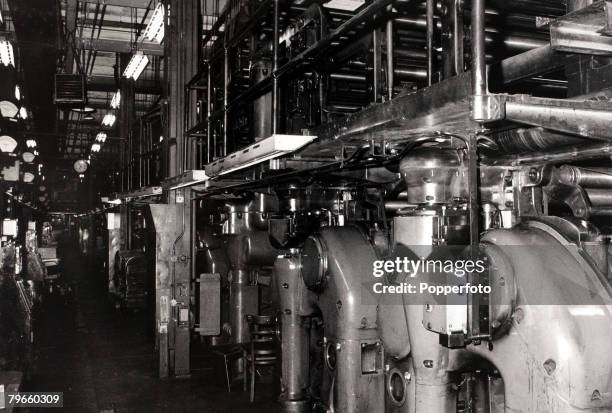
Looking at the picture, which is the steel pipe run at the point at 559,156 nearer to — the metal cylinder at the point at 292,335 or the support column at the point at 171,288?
the metal cylinder at the point at 292,335

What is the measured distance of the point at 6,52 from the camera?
23.4 feet

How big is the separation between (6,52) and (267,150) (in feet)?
18.3

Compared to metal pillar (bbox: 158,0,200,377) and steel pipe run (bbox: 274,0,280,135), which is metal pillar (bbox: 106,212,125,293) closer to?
metal pillar (bbox: 158,0,200,377)

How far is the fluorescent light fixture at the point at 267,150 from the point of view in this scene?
3186 millimetres

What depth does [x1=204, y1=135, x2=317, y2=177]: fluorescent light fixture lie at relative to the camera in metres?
3.19

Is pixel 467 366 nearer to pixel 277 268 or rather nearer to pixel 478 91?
pixel 478 91

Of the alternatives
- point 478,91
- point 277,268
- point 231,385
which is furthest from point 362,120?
point 231,385

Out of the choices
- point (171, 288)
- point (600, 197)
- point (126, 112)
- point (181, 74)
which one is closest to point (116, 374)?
point (171, 288)

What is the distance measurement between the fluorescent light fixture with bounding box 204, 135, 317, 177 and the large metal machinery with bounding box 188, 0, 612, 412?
0.24m

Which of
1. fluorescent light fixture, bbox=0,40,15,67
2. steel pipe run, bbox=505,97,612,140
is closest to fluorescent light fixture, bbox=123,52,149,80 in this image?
fluorescent light fixture, bbox=0,40,15,67

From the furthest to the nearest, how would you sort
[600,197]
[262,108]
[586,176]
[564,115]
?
[262,108] → [600,197] → [586,176] → [564,115]

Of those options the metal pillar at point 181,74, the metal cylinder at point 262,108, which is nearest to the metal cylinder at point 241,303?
the metal pillar at point 181,74

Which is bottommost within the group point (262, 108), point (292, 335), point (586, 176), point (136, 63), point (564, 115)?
point (292, 335)

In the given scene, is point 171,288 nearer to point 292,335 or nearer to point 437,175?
point 292,335
